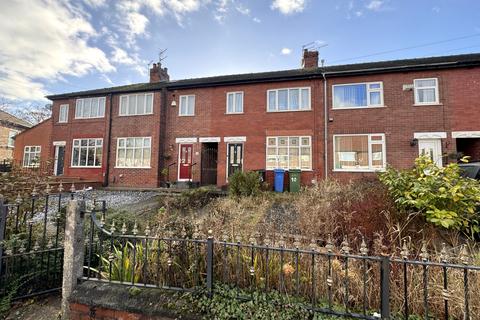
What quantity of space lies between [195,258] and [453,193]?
4.00 metres

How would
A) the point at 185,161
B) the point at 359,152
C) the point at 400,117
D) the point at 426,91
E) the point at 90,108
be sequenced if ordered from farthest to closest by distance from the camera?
the point at 90,108 → the point at 185,161 → the point at 359,152 → the point at 400,117 → the point at 426,91

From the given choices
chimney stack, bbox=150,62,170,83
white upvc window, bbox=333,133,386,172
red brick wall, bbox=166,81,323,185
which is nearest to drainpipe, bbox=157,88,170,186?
red brick wall, bbox=166,81,323,185

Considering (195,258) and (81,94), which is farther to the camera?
(81,94)

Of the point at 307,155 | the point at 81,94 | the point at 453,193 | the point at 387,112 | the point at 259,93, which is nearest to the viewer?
the point at 453,193

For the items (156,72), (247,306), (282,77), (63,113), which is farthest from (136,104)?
(247,306)

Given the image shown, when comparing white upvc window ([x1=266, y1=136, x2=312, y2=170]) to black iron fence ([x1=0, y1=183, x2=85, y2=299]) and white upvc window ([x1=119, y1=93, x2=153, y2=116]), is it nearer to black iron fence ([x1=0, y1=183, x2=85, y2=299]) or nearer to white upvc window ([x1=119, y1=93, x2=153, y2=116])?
white upvc window ([x1=119, y1=93, x2=153, y2=116])

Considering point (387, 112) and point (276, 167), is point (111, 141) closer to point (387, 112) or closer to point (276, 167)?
point (276, 167)

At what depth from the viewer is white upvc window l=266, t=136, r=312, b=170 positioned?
1335 centimetres

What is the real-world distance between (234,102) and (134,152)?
7296mm

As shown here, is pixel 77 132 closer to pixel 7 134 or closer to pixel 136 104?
pixel 136 104

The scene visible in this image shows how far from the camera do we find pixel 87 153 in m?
16.8

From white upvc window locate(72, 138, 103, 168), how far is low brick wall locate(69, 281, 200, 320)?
15571 mm

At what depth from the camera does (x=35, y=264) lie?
3.44 metres

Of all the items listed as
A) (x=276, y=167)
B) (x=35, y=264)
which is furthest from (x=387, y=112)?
(x=35, y=264)
